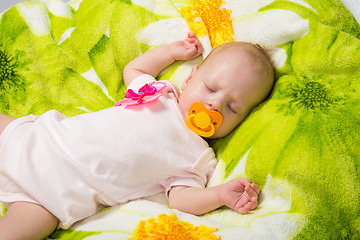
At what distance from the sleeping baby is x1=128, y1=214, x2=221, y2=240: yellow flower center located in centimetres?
9

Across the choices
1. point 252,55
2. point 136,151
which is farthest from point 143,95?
point 252,55

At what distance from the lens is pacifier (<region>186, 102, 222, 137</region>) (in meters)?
1.06

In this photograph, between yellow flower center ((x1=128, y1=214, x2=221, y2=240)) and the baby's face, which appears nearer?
yellow flower center ((x1=128, y1=214, x2=221, y2=240))

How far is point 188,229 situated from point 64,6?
0.91 meters

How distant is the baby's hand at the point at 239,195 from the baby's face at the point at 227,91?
218 millimetres

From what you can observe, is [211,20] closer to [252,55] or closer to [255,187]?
[252,55]

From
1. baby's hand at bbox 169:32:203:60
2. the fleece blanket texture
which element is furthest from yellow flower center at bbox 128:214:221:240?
baby's hand at bbox 169:32:203:60

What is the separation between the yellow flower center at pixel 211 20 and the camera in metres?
1.29

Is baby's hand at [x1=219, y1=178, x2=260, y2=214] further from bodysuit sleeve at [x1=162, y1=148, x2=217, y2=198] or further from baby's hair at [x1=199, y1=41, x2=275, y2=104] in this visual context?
baby's hair at [x1=199, y1=41, x2=275, y2=104]

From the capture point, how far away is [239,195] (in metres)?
0.93

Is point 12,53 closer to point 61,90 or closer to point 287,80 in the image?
point 61,90

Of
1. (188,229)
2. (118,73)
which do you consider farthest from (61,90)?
(188,229)

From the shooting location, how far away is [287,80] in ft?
3.66

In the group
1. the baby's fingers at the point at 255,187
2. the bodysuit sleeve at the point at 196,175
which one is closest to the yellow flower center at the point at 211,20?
the bodysuit sleeve at the point at 196,175
